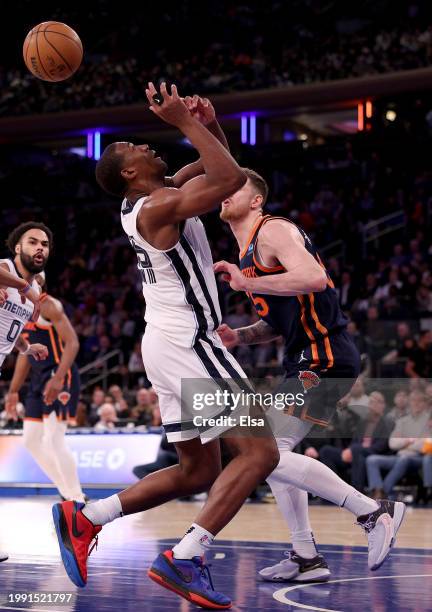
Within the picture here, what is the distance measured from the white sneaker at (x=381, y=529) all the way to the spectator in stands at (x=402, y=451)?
6040 millimetres

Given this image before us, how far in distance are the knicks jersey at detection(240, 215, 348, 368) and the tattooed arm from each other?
0.57 ft

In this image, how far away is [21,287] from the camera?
6465 mm

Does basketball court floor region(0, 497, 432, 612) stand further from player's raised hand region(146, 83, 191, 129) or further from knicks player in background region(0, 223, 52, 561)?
player's raised hand region(146, 83, 191, 129)

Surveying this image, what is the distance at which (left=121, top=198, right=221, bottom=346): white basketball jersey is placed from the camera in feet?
15.5

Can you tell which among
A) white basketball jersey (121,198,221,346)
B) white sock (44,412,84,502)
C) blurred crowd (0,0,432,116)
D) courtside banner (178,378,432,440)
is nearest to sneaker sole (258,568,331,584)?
courtside banner (178,378,432,440)

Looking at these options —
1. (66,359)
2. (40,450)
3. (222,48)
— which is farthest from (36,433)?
(222,48)

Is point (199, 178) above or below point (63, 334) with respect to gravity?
above

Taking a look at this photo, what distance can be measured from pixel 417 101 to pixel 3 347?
19301 millimetres

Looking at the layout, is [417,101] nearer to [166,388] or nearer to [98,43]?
[98,43]

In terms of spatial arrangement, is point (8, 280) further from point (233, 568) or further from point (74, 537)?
point (233, 568)

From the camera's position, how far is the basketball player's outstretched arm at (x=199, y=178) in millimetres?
4434

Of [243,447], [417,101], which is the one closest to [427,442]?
[243,447]

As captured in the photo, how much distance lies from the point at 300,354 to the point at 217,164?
163 cm

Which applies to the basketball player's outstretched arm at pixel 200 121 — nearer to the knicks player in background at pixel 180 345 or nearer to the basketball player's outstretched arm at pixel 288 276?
the knicks player in background at pixel 180 345
